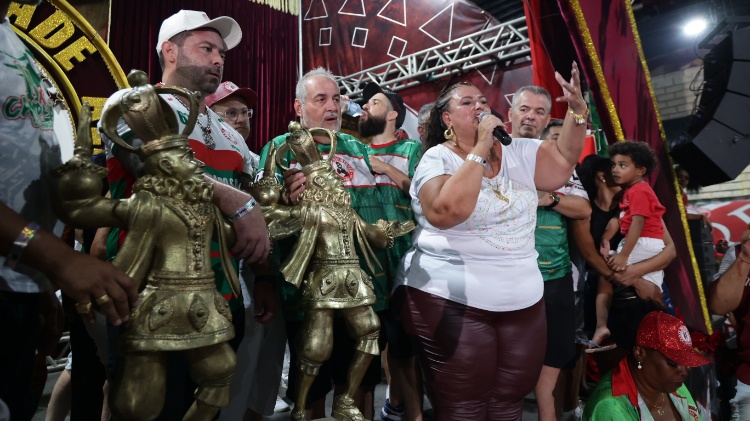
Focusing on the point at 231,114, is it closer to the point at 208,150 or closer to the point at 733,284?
the point at 208,150

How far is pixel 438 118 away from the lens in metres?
2.12

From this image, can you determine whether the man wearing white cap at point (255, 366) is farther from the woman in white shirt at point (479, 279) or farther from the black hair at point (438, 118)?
the black hair at point (438, 118)

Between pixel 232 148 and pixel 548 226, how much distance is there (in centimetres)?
160

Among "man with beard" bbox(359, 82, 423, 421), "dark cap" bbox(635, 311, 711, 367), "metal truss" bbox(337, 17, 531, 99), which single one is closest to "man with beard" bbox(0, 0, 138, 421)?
"man with beard" bbox(359, 82, 423, 421)

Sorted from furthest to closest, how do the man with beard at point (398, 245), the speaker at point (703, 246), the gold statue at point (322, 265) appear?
the speaker at point (703, 246) → the man with beard at point (398, 245) → the gold statue at point (322, 265)

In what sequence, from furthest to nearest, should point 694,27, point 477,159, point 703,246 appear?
point 694,27 < point 703,246 < point 477,159

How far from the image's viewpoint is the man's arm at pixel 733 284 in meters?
2.79

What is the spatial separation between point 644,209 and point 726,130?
3996mm

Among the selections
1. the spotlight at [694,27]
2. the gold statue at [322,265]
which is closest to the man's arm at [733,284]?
the gold statue at [322,265]

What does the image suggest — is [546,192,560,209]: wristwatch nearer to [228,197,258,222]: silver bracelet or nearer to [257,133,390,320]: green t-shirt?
[257,133,390,320]: green t-shirt

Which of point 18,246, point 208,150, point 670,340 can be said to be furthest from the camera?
point 670,340

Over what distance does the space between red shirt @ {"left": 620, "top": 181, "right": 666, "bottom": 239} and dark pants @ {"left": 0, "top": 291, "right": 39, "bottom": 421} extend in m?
2.70

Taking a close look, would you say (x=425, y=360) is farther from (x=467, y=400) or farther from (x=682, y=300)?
(x=682, y=300)

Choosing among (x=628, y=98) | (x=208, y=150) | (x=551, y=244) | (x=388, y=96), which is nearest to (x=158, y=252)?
(x=208, y=150)
